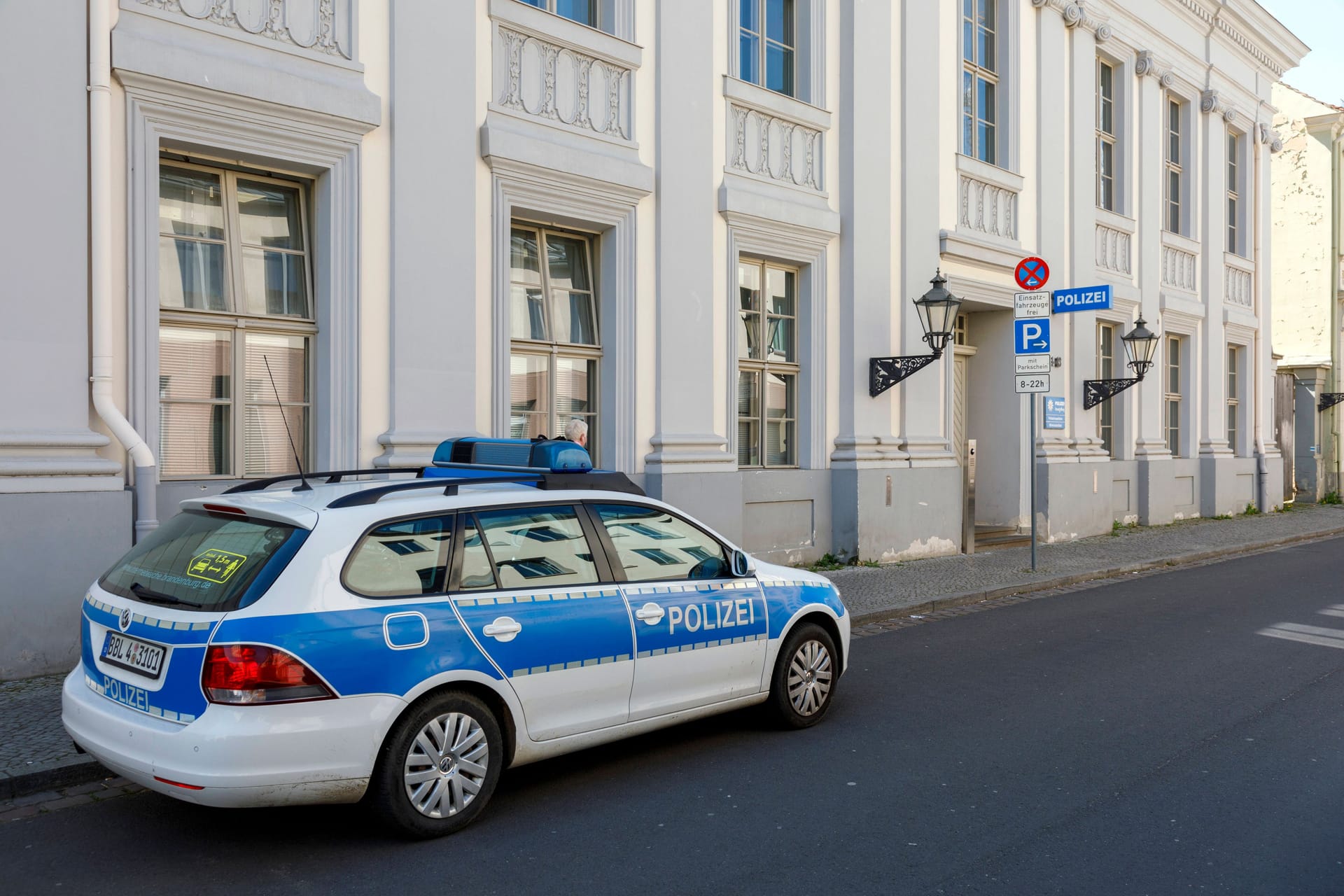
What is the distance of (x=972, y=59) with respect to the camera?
51.8 feet

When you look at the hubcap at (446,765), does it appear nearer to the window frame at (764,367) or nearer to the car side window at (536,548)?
the car side window at (536,548)

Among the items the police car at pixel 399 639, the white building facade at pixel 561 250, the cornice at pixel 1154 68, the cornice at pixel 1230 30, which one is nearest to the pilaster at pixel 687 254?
the white building facade at pixel 561 250

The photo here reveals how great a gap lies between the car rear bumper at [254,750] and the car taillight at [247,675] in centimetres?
4

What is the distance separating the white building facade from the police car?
120 inches

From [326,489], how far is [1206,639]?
7.27 meters

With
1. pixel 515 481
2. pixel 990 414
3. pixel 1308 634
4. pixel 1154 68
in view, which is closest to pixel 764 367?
pixel 990 414

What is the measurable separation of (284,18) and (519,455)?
4.58 meters

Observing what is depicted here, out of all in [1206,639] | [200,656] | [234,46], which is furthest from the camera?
[1206,639]

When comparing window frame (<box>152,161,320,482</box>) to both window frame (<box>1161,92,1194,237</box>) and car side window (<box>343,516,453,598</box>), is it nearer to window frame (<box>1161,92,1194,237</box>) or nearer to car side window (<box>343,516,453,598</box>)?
car side window (<box>343,516,453,598</box>)

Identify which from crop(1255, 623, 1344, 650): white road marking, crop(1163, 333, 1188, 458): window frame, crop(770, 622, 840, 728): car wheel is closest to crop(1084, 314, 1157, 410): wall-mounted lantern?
crop(1163, 333, 1188, 458): window frame

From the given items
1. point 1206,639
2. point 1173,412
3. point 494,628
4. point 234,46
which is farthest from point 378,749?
point 1173,412

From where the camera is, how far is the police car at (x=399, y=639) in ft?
13.3

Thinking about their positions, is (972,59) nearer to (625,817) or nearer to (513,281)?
(513,281)

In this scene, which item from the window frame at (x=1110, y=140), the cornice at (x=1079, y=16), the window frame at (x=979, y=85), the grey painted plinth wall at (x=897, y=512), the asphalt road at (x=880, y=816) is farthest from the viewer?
the window frame at (x=1110, y=140)
